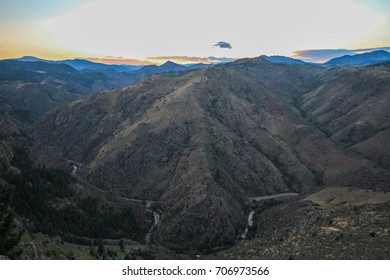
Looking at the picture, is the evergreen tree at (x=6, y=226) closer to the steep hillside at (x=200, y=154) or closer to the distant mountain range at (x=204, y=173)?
the distant mountain range at (x=204, y=173)

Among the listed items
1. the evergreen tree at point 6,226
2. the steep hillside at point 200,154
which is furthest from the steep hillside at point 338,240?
the steep hillside at point 200,154

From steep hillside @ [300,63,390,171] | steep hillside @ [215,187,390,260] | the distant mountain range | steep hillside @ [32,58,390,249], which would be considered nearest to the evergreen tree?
the distant mountain range

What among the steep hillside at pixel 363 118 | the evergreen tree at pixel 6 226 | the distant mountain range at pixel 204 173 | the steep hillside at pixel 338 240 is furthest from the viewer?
the steep hillside at pixel 363 118

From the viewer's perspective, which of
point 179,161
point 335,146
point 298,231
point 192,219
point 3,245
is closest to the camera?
point 3,245

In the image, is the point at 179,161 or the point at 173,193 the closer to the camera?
the point at 173,193

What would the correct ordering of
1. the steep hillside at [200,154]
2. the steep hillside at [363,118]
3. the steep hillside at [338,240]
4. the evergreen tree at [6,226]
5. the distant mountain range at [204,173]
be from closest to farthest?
the evergreen tree at [6,226], the steep hillside at [338,240], the distant mountain range at [204,173], the steep hillside at [200,154], the steep hillside at [363,118]

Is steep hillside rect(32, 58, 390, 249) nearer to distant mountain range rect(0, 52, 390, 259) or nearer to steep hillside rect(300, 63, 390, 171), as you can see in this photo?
distant mountain range rect(0, 52, 390, 259)

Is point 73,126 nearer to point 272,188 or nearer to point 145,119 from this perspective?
point 145,119

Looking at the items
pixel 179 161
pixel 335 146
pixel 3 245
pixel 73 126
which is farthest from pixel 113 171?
pixel 3 245

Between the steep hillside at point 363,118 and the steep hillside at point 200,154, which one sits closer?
the steep hillside at point 200,154
